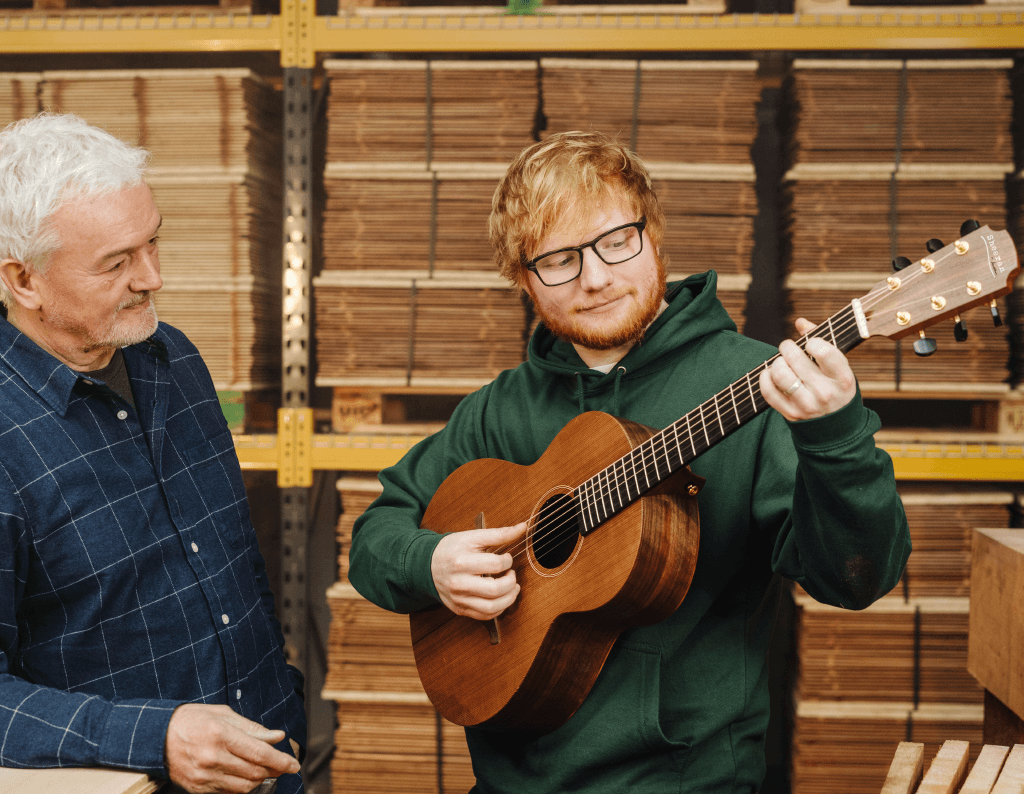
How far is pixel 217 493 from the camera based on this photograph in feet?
5.12

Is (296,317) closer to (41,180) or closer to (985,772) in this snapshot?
(41,180)

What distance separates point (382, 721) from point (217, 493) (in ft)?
4.56

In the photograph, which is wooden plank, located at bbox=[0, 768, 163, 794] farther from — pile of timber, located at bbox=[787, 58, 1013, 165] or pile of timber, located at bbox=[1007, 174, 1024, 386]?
pile of timber, located at bbox=[1007, 174, 1024, 386]

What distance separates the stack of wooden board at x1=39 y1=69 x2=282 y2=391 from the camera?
8.02 feet

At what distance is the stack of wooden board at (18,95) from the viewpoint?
8.04ft

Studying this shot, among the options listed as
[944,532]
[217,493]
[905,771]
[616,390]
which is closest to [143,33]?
[217,493]

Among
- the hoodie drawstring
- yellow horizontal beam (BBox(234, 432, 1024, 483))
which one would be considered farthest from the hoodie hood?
yellow horizontal beam (BBox(234, 432, 1024, 483))

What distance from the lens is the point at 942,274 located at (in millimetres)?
939

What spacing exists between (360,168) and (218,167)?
49 cm

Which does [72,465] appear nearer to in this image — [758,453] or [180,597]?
[180,597]

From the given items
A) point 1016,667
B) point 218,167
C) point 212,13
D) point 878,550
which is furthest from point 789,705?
point 212,13

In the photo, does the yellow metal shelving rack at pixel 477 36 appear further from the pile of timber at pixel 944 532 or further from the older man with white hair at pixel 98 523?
the older man with white hair at pixel 98 523

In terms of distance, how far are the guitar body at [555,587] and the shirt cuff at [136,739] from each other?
523 millimetres

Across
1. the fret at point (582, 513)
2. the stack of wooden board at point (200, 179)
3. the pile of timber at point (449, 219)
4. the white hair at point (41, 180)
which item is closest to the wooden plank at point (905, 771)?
the fret at point (582, 513)
